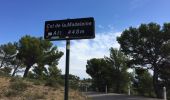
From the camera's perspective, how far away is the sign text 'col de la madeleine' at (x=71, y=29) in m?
10.9

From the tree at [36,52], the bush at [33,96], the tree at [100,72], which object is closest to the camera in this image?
the bush at [33,96]

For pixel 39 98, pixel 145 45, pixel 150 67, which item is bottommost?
pixel 39 98

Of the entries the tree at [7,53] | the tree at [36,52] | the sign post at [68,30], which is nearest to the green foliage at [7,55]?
the tree at [7,53]

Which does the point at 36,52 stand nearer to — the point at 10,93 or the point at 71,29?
the point at 10,93

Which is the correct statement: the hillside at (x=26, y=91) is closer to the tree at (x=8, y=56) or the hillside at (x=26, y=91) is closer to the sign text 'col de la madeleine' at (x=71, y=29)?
the sign text 'col de la madeleine' at (x=71, y=29)

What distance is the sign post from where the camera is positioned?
10.9 metres

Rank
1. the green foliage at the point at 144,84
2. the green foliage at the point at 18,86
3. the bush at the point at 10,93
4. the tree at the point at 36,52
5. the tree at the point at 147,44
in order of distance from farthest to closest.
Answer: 1. the green foliage at the point at 144,84
2. the tree at the point at 36,52
3. the tree at the point at 147,44
4. the green foliage at the point at 18,86
5. the bush at the point at 10,93

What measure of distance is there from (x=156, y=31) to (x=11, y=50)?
26.4m

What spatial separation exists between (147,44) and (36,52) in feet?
57.4

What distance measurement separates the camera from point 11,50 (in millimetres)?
54188

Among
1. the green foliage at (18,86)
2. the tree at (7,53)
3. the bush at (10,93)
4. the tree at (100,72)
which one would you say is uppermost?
the tree at (7,53)

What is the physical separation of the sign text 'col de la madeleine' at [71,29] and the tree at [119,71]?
43.0 m

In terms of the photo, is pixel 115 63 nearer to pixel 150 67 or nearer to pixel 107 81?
pixel 107 81

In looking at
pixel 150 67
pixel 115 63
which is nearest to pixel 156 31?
pixel 150 67
